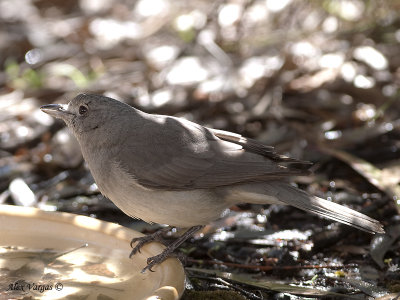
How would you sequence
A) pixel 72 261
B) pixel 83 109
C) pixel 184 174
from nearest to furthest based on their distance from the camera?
pixel 72 261, pixel 184 174, pixel 83 109

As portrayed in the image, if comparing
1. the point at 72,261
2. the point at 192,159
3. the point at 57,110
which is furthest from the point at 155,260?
the point at 57,110

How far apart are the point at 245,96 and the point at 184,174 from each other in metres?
3.37

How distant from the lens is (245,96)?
7.79 metres

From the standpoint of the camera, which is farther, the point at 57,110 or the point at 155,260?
the point at 57,110

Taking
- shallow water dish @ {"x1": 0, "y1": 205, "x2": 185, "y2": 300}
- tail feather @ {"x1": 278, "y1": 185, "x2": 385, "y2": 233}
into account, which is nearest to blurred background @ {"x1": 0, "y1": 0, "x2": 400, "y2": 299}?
tail feather @ {"x1": 278, "y1": 185, "x2": 385, "y2": 233}

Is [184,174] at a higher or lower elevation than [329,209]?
higher

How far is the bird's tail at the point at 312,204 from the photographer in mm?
4227

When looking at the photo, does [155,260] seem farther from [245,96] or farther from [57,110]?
[245,96]

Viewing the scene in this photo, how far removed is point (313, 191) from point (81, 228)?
2.68 meters

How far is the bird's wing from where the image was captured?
4.57m

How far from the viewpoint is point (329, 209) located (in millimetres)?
4328
